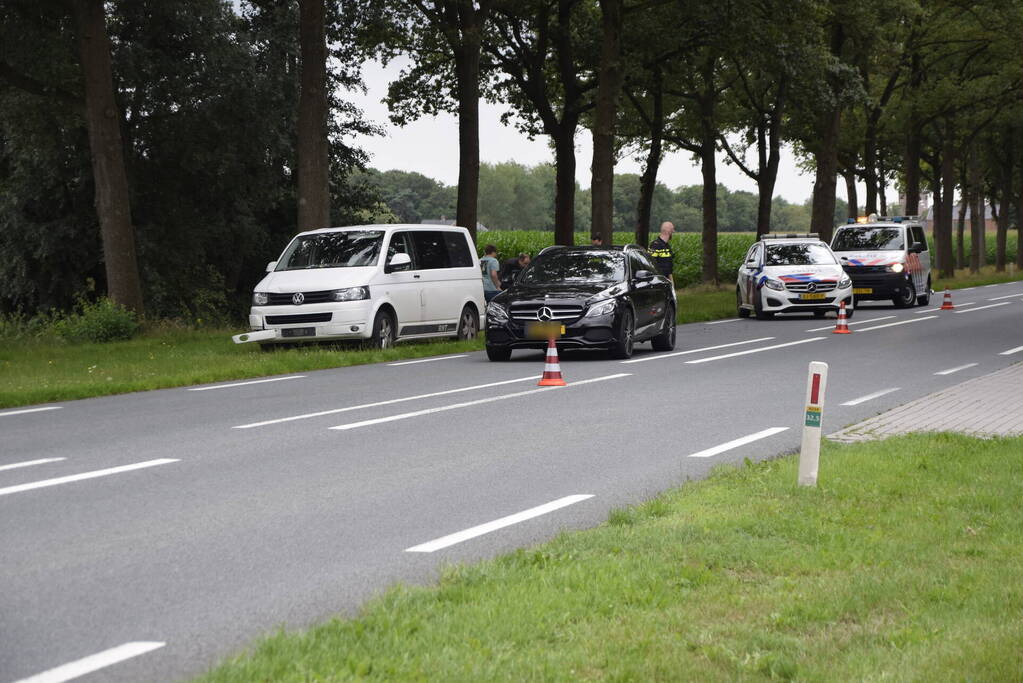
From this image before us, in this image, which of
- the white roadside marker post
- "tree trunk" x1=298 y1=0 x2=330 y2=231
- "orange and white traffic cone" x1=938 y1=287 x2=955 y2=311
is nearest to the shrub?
"tree trunk" x1=298 y1=0 x2=330 y2=231

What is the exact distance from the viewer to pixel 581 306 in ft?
61.3

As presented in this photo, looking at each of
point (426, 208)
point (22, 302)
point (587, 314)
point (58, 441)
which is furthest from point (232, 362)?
point (426, 208)

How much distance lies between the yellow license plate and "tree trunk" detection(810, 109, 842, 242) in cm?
2245

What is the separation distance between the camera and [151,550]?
21.9 ft

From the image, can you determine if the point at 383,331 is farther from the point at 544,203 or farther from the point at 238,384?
the point at 544,203

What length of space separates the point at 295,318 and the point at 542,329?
13.4 ft

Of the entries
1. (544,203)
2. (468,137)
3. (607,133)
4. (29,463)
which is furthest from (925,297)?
(544,203)

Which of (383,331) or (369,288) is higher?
(369,288)

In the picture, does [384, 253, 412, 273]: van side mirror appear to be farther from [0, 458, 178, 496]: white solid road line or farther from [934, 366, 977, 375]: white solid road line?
[0, 458, 178, 496]: white solid road line

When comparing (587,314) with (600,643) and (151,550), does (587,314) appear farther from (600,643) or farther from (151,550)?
(600,643)

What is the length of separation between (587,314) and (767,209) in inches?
1154

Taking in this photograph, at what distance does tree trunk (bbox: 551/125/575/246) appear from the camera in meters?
36.7

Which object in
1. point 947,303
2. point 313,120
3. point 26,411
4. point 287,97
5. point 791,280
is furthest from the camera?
point 287,97

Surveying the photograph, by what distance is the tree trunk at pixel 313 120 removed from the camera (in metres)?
23.2
